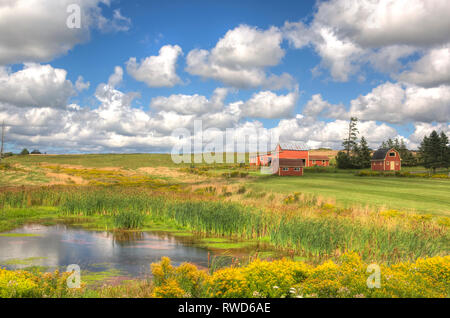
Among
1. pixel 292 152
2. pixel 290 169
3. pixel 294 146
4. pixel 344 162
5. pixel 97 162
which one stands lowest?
pixel 290 169

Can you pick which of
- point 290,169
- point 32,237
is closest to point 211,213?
point 32,237

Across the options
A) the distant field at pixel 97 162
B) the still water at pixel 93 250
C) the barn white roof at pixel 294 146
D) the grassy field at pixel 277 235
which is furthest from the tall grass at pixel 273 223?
the barn white roof at pixel 294 146

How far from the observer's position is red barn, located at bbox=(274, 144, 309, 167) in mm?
75438

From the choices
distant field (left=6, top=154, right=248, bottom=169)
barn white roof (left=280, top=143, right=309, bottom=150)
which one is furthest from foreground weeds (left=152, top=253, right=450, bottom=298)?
distant field (left=6, top=154, right=248, bottom=169)

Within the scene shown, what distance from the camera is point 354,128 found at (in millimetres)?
86875

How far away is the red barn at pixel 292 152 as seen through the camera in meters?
75.4

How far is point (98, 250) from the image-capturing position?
516 inches

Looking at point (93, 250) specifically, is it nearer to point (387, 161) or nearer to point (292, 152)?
point (292, 152)

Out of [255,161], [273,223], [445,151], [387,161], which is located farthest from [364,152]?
[273,223]

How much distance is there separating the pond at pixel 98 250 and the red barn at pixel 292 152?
60.7m

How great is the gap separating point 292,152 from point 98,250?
67.9m

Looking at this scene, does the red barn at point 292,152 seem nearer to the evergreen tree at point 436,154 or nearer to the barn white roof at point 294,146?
the barn white roof at point 294,146

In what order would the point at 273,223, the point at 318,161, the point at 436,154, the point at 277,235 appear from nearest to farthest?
the point at 277,235, the point at 273,223, the point at 436,154, the point at 318,161
